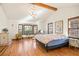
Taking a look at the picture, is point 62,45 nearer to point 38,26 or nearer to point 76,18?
point 76,18

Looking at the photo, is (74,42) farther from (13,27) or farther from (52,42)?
(13,27)

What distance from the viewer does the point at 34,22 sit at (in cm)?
977

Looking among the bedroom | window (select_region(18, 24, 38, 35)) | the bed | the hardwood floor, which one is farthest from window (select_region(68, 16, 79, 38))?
window (select_region(18, 24, 38, 35))

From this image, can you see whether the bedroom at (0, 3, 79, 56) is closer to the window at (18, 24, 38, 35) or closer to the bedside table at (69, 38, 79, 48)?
the window at (18, 24, 38, 35)

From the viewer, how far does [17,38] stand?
8.56 m

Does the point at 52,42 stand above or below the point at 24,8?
below

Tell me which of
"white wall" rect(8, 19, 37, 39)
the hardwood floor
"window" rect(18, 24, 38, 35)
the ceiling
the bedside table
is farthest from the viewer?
"window" rect(18, 24, 38, 35)

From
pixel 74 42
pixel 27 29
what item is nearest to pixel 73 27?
pixel 74 42

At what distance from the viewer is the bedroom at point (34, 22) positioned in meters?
4.12

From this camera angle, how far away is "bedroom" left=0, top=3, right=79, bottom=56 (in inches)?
162

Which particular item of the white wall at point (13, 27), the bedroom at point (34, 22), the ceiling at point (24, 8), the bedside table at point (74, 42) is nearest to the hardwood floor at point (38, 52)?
the bedroom at point (34, 22)

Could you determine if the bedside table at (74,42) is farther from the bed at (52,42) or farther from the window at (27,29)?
the window at (27,29)

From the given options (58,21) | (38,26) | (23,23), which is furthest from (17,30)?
(58,21)

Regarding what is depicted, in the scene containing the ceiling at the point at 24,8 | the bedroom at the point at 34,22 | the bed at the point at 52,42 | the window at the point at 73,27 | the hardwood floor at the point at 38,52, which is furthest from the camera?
the ceiling at the point at 24,8
